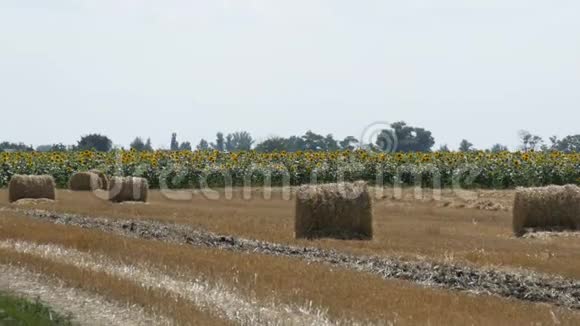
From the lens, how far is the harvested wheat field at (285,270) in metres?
12.1

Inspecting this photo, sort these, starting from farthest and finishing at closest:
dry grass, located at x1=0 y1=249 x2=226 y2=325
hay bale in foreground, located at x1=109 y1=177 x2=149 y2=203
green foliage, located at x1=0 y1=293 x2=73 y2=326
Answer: hay bale in foreground, located at x1=109 y1=177 x2=149 y2=203
dry grass, located at x1=0 y1=249 x2=226 y2=325
green foliage, located at x1=0 y1=293 x2=73 y2=326

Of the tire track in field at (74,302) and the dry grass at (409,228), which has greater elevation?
the dry grass at (409,228)

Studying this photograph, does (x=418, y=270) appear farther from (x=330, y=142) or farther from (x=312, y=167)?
(x=330, y=142)

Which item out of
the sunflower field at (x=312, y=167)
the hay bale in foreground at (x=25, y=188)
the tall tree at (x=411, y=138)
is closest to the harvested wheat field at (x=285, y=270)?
the hay bale in foreground at (x=25, y=188)

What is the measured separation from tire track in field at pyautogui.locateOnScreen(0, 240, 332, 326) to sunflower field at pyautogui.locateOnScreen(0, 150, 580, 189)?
33431 mm

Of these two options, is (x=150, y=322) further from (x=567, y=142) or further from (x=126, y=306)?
(x=567, y=142)

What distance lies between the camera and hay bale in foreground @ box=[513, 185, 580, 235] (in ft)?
78.5

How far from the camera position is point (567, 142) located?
555 ft

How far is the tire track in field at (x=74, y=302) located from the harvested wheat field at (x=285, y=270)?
0.14 feet

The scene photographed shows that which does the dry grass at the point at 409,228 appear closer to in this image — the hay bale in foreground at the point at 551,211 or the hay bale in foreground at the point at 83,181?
the hay bale in foreground at the point at 551,211

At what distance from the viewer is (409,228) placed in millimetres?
25562

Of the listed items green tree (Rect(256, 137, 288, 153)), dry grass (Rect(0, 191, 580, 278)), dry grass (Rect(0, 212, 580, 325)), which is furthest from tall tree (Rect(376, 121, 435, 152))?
dry grass (Rect(0, 212, 580, 325))

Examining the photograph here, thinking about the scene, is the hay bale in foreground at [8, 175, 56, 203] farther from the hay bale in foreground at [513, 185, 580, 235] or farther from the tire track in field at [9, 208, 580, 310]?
the hay bale in foreground at [513, 185, 580, 235]

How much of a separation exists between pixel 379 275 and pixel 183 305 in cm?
527
